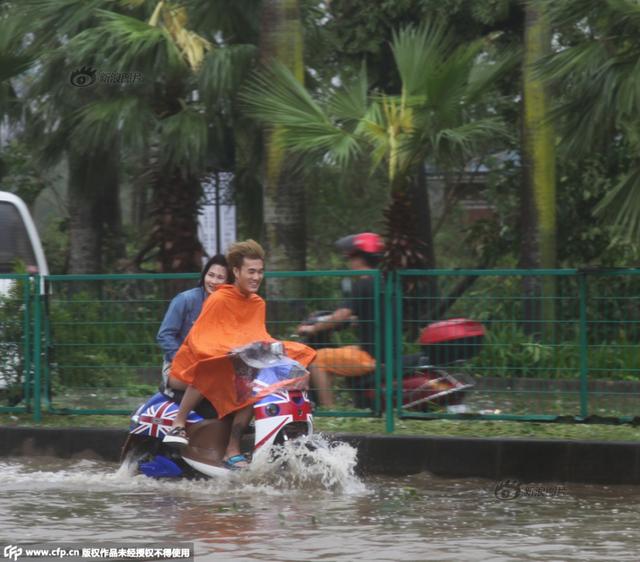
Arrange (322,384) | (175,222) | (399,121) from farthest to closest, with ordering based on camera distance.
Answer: (175,222), (399,121), (322,384)

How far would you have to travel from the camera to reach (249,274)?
30.3 ft

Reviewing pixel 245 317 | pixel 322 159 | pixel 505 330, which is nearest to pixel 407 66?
pixel 322 159

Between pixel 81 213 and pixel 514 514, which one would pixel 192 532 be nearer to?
pixel 514 514

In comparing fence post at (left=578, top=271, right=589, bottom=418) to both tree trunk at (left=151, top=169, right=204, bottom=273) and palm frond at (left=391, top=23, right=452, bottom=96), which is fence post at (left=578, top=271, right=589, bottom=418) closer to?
→ palm frond at (left=391, top=23, right=452, bottom=96)

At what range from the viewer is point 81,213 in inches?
803

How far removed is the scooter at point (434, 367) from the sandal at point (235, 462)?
62.3 inches

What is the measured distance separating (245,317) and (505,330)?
1.99 m

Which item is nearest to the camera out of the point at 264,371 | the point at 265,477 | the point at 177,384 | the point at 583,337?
the point at 265,477

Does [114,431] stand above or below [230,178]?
below

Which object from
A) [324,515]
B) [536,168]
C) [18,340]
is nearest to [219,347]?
[324,515]

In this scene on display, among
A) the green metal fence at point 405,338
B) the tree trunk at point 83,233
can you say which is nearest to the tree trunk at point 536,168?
the tree trunk at point 83,233

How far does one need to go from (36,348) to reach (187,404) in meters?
2.61

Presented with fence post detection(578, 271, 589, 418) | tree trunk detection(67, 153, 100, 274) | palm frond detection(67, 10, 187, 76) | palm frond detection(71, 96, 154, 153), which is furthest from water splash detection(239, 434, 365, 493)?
tree trunk detection(67, 153, 100, 274)

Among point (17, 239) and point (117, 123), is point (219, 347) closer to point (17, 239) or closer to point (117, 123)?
point (17, 239)
